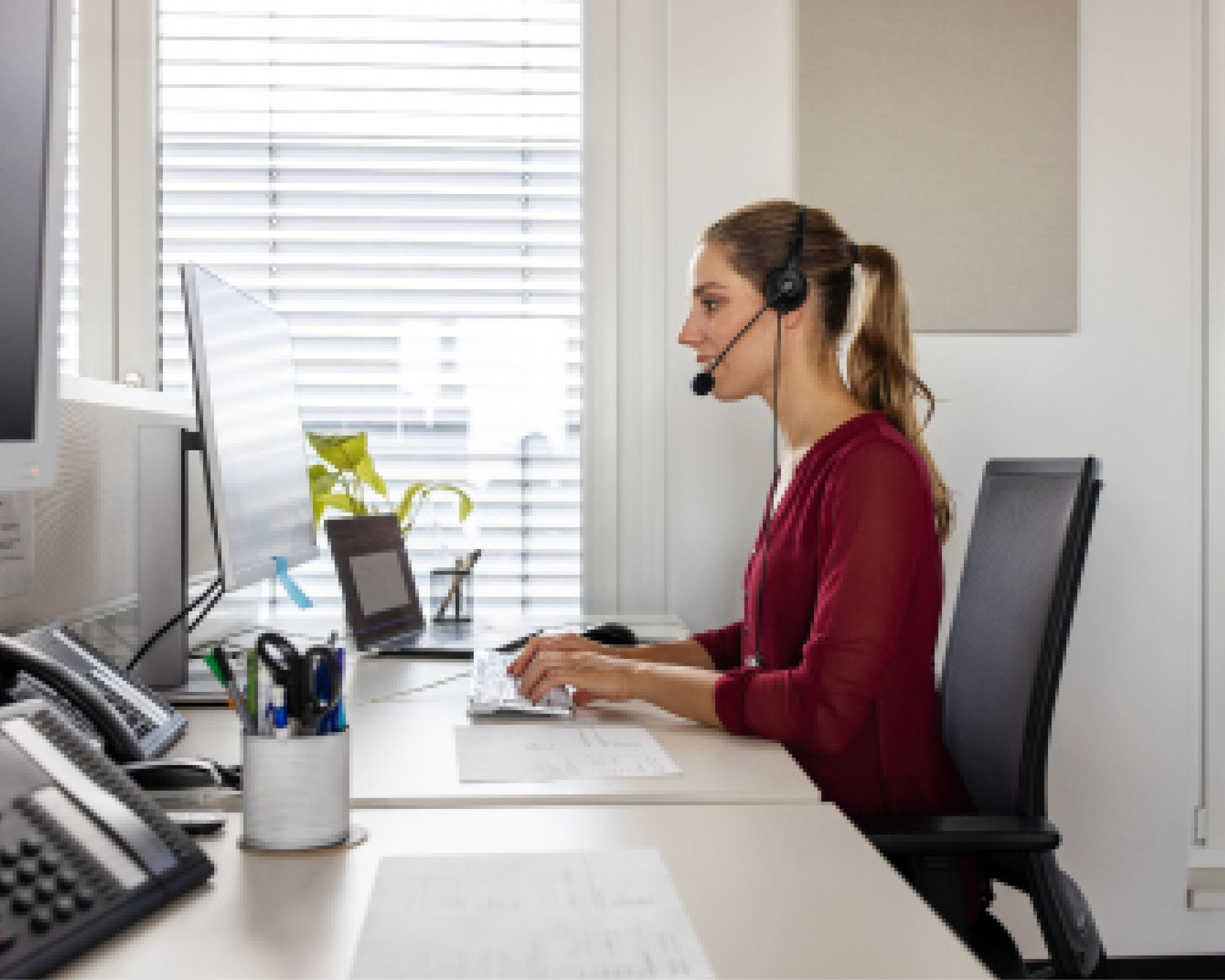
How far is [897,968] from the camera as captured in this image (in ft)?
2.40

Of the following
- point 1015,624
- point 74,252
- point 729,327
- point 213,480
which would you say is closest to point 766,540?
point 729,327

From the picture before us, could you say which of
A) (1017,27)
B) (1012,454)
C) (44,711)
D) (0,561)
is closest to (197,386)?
(0,561)

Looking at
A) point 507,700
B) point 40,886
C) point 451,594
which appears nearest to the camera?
point 40,886

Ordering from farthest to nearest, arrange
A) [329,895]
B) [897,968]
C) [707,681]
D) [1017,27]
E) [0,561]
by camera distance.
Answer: [1017,27], [707,681], [0,561], [329,895], [897,968]

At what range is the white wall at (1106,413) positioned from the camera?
2625mm

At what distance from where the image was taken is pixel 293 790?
3.05 ft

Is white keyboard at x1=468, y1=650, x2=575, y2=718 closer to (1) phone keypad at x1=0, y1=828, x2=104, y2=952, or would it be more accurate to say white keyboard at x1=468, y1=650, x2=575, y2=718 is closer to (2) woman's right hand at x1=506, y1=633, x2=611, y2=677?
(2) woman's right hand at x1=506, y1=633, x2=611, y2=677

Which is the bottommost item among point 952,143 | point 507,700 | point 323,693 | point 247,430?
point 507,700

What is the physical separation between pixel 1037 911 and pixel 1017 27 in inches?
76.8

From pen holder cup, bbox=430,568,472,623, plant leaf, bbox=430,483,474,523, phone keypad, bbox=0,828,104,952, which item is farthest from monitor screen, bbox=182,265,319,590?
phone keypad, bbox=0,828,104,952

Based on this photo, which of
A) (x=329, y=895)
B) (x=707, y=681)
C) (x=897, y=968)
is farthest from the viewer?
(x=707, y=681)

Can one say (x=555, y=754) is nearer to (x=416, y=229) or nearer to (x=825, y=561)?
(x=825, y=561)

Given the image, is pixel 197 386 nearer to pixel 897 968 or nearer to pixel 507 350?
pixel 897 968

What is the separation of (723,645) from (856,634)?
0.51 metres
